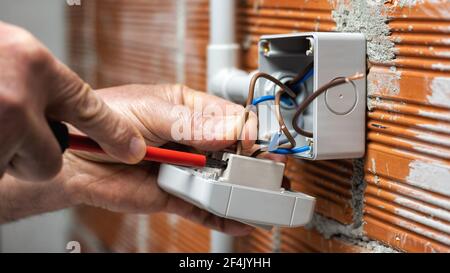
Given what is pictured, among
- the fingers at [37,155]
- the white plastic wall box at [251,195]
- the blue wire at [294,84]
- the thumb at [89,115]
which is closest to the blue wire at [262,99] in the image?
the blue wire at [294,84]

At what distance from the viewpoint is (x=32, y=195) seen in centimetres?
91

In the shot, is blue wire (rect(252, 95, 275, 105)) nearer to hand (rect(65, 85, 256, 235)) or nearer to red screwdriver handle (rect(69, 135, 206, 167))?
hand (rect(65, 85, 256, 235))

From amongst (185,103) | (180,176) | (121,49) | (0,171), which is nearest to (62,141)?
(0,171)

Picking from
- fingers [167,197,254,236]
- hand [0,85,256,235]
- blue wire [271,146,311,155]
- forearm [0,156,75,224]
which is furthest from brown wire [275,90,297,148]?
forearm [0,156,75,224]

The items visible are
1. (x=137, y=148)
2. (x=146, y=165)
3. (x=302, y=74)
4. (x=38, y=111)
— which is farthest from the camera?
(x=146, y=165)

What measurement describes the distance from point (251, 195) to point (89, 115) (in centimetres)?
23

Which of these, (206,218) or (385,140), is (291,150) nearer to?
(385,140)

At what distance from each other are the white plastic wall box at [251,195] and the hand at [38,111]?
0.40 feet

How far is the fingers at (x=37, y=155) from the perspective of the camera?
48 cm

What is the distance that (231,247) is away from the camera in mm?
1032

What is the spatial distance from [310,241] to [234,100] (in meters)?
0.27

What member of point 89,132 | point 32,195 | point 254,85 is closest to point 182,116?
point 254,85

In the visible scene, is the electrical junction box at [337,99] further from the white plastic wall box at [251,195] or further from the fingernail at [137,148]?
the fingernail at [137,148]

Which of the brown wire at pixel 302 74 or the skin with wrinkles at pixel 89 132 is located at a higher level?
the brown wire at pixel 302 74
